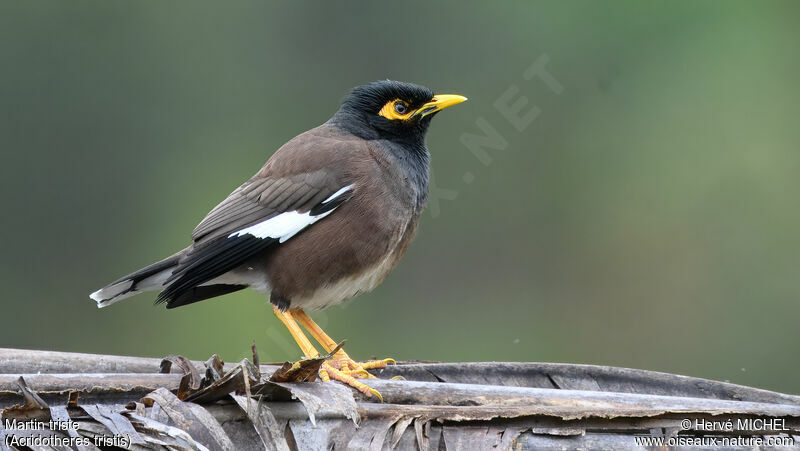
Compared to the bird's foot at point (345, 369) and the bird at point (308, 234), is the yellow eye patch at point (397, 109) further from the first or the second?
the bird's foot at point (345, 369)

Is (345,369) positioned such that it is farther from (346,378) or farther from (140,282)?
(140,282)

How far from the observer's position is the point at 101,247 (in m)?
9.99

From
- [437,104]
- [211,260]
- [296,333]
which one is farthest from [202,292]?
[437,104]

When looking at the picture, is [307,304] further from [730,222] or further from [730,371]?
[730,222]

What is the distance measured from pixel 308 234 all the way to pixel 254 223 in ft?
0.77

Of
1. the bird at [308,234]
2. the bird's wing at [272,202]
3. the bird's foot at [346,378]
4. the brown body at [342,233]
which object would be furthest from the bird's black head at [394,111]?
the bird's foot at [346,378]

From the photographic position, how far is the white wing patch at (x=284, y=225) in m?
3.95

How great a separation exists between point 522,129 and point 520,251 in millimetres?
1350

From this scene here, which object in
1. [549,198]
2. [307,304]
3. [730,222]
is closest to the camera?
[307,304]

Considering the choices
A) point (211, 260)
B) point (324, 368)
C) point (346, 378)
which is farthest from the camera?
point (211, 260)

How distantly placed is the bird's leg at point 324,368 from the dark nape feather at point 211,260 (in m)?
0.31

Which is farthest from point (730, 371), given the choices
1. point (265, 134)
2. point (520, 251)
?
point (265, 134)

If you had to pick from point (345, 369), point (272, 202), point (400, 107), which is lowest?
point (345, 369)

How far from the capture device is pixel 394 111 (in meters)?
4.45
